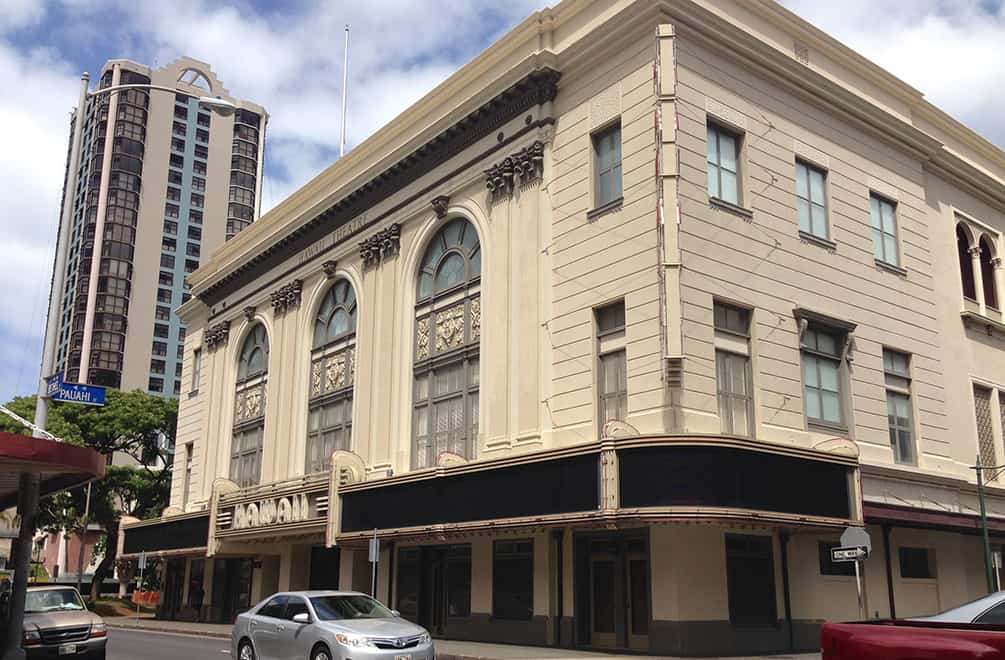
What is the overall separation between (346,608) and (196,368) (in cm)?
3675

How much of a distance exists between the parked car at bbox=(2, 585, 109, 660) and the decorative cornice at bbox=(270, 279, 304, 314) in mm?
22106

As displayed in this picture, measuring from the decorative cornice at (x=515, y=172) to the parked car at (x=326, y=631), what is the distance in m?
14.6

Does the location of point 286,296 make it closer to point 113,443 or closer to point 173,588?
point 173,588

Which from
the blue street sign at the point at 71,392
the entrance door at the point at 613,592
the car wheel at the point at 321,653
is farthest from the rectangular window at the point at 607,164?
the car wheel at the point at 321,653

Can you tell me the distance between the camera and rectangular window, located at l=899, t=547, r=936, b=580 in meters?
27.8

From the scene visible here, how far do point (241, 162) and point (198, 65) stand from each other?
13486 mm

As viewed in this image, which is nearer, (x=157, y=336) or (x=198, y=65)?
(x=157, y=336)

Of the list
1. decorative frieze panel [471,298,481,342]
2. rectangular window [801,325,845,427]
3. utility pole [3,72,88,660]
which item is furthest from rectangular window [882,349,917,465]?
utility pole [3,72,88,660]

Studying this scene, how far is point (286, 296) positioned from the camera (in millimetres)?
41000

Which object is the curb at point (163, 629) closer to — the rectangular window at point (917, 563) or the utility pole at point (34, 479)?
the utility pole at point (34, 479)

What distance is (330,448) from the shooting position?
120 ft

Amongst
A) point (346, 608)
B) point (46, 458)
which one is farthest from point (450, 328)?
point (46, 458)

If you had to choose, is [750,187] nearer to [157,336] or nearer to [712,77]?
[712,77]

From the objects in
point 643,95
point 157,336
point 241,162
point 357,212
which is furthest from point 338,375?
point 241,162
